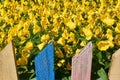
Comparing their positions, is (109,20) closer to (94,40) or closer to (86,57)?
(94,40)

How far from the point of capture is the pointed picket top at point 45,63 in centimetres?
239

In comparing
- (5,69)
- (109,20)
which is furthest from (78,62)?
(109,20)

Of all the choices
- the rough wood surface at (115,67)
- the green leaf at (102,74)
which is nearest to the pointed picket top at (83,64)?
the rough wood surface at (115,67)

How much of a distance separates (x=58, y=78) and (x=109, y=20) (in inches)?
23.7

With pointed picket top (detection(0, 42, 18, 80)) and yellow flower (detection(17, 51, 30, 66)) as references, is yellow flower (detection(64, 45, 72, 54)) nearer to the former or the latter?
yellow flower (detection(17, 51, 30, 66))

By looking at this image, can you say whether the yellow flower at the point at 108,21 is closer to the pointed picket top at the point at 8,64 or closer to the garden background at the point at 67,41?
the garden background at the point at 67,41

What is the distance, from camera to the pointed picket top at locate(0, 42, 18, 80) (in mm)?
2510

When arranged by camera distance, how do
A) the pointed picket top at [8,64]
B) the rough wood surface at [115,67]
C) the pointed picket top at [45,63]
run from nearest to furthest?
the rough wood surface at [115,67] → the pointed picket top at [45,63] → the pointed picket top at [8,64]

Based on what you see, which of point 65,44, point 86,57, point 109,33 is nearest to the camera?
point 86,57

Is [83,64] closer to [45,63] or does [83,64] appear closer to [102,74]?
[45,63]

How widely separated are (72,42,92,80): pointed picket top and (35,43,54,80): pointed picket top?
16 cm

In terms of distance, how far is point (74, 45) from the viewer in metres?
3.21

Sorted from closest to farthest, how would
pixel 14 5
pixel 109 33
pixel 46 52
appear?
pixel 46 52 < pixel 109 33 < pixel 14 5

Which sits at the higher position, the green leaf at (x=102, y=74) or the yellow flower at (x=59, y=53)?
the yellow flower at (x=59, y=53)
